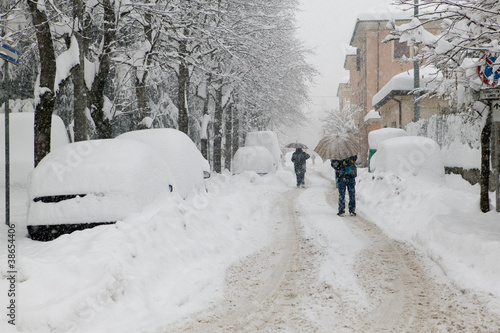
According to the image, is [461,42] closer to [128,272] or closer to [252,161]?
[128,272]

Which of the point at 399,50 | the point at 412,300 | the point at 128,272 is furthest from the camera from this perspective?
the point at 399,50

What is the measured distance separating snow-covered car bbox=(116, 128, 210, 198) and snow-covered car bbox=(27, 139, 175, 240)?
6.21ft

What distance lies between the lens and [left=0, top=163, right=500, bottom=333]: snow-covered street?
11.7 ft

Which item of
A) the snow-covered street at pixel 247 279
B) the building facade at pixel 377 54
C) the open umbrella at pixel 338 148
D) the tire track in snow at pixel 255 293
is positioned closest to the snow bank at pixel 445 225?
the snow-covered street at pixel 247 279

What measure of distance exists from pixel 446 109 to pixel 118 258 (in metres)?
18.1

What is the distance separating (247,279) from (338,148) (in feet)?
17.4

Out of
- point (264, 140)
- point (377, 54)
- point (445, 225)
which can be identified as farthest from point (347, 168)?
point (377, 54)

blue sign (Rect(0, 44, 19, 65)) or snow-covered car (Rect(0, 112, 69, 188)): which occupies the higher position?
blue sign (Rect(0, 44, 19, 65))

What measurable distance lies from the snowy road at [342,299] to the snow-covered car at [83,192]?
1.83 metres

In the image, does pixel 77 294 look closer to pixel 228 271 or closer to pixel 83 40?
pixel 228 271

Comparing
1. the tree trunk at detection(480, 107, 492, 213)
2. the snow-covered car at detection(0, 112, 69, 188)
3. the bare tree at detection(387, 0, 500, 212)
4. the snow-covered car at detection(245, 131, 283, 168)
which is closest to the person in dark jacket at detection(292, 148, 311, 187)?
the snow-covered car at detection(245, 131, 283, 168)

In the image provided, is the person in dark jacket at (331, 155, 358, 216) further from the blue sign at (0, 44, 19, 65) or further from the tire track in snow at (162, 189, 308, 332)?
the blue sign at (0, 44, 19, 65)

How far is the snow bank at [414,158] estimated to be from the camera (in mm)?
12242

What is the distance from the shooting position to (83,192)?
18.2ft
